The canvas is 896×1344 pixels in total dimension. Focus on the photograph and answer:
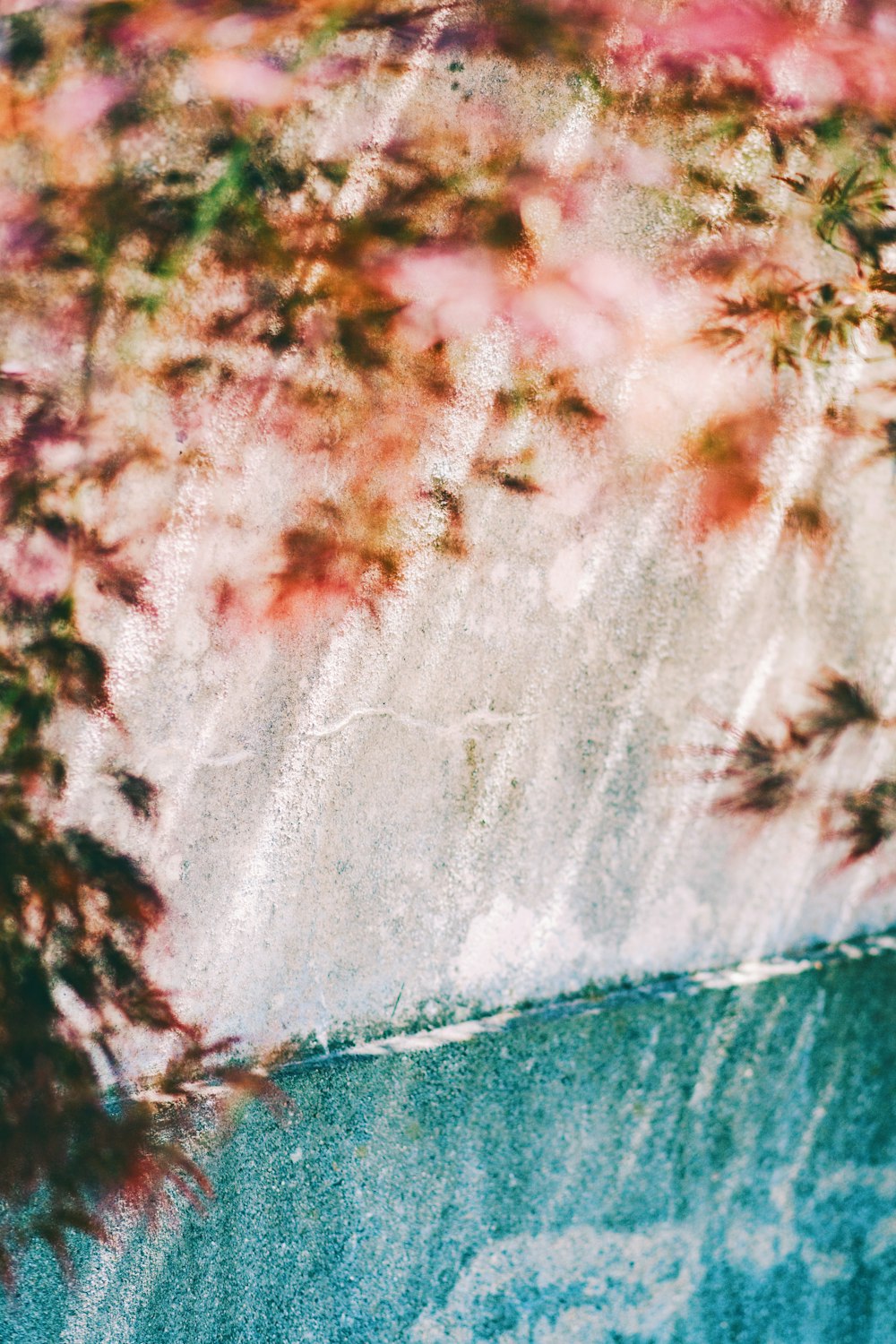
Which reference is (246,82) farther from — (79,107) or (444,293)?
(444,293)

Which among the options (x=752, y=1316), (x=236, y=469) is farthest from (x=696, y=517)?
(x=752, y=1316)

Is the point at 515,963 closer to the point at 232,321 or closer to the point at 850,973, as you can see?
the point at 850,973

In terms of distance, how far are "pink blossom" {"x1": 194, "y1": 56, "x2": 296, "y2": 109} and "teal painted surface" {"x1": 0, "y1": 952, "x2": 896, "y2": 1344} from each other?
14.5ft

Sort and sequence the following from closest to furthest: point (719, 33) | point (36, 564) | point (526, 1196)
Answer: point (526, 1196) → point (36, 564) → point (719, 33)

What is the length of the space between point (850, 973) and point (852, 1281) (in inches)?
57.8

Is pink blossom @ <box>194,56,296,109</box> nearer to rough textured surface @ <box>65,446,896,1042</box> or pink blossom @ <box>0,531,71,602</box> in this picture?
rough textured surface @ <box>65,446,896,1042</box>

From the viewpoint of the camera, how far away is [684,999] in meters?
3.63

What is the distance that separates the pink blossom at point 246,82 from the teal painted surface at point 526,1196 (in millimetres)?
4414

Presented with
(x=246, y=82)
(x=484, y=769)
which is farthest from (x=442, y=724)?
(x=246, y=82)

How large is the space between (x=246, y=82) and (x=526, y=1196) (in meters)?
5.27

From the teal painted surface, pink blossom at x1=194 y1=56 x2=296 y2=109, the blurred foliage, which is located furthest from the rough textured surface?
pink blossom at x1=194 y1=56 x2=296 y2=109

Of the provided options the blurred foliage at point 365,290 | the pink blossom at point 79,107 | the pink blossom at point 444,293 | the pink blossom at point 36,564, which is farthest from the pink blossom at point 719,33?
the pink blossom at point 36,564

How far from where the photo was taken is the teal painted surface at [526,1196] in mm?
3525

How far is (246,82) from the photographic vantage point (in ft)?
12.2
